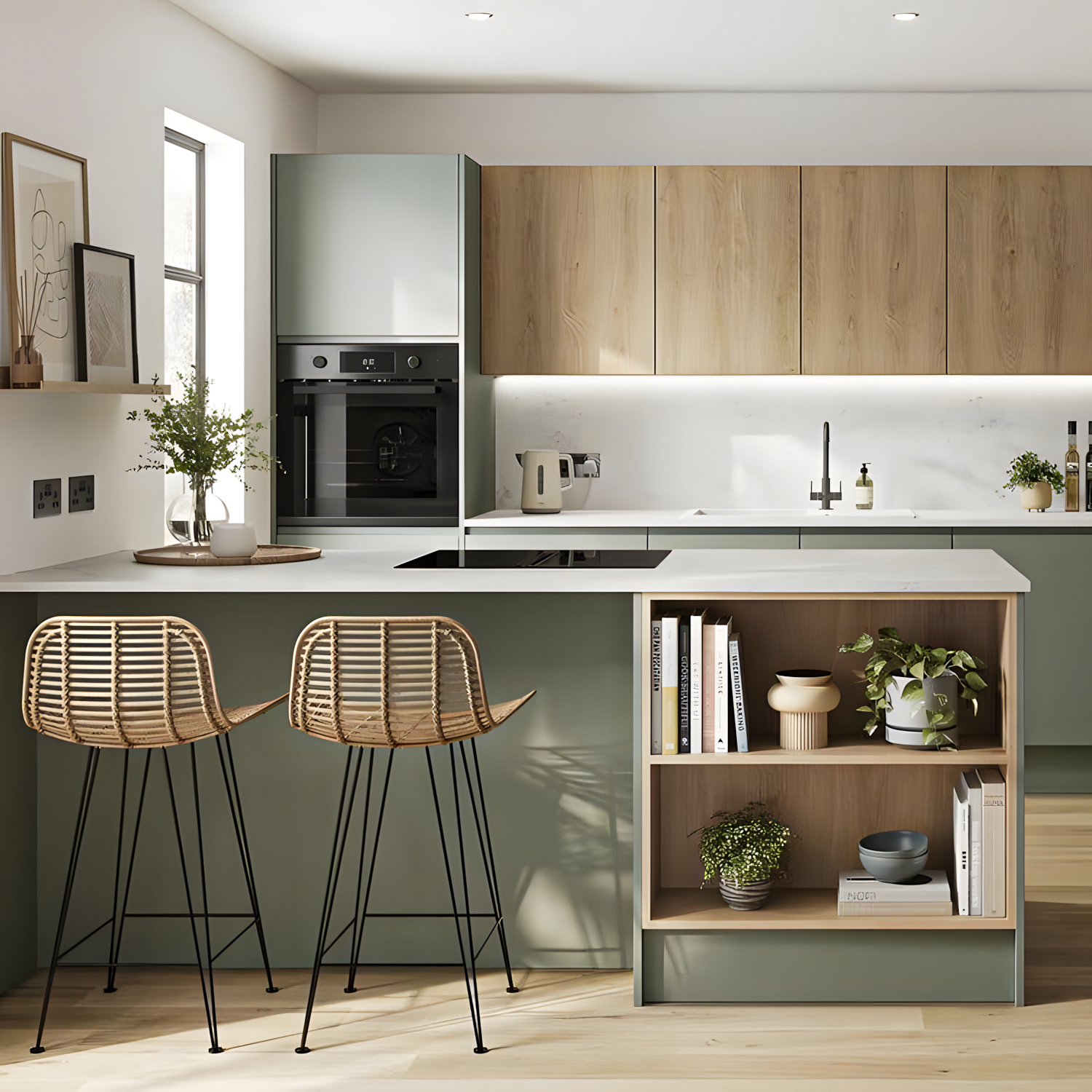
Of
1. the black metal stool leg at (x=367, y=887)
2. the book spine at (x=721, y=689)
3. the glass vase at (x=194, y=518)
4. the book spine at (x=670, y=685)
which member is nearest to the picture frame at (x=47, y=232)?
the glass vase at (x=194, y=518)

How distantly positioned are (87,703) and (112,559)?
0.87 m

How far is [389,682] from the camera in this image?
2547mm

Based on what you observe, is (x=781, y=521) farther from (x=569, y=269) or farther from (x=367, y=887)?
(x=367, y=887)

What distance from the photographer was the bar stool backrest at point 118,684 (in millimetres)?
2598

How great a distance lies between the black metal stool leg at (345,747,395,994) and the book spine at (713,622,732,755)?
69 centimetres

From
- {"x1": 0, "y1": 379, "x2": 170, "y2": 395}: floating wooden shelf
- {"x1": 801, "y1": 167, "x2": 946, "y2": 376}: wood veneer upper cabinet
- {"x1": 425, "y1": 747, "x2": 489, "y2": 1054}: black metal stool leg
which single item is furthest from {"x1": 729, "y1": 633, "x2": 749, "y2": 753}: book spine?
{"x1": 801, "y1": 167, "x2": 946, "y2": 376}: wood veneer upper cabinet

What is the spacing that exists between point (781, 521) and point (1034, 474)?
3.53ft

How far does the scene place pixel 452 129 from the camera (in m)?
5.36

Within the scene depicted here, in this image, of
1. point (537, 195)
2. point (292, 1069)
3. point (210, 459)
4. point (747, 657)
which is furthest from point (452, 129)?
point (292, 1069)

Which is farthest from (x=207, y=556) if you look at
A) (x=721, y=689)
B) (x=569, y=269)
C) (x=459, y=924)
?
(x=569, y=269)

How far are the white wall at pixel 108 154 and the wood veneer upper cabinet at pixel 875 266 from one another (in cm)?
206

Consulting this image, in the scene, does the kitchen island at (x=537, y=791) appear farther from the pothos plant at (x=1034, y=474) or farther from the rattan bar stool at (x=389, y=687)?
the pothos plant at (x=1034, y=474)

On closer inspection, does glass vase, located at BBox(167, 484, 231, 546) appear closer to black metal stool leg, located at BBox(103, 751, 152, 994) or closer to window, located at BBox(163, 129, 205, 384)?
black metal stool leg, located at BBox(103, 751, 152, 994)

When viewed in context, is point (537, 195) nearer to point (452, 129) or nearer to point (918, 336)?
point (452, 129)
